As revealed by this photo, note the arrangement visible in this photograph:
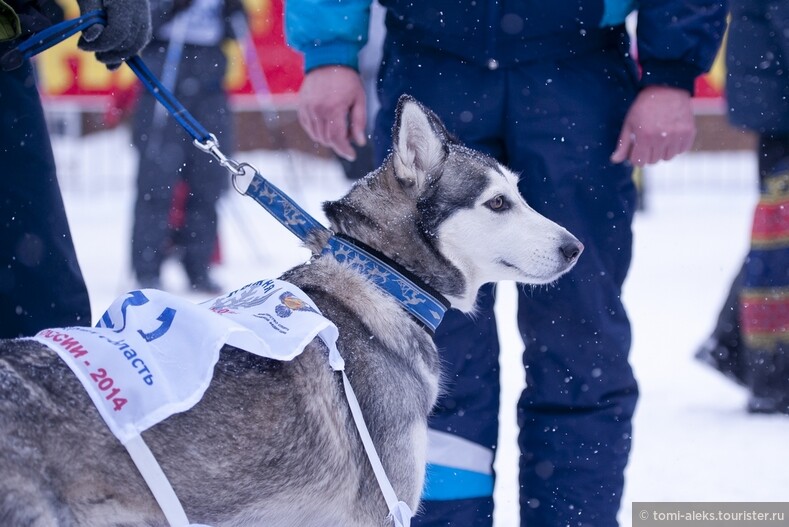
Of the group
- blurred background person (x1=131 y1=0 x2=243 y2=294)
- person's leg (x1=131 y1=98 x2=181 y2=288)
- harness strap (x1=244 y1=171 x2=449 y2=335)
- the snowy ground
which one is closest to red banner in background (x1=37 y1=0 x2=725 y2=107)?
the snowy ground

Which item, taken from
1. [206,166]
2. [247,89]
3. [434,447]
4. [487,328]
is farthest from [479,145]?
[247,89]

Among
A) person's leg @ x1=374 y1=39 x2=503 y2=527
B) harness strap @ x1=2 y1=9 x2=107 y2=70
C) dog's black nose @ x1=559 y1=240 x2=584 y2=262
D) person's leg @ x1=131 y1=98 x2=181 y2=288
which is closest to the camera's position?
harness strap @ x1=2 y1=9 x2=107 y2=70

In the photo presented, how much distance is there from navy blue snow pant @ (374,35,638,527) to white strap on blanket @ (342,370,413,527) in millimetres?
616

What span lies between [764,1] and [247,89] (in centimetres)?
850

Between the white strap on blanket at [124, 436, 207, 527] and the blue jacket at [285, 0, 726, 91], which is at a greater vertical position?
the blue jacket at [285, 0, 726, 91]

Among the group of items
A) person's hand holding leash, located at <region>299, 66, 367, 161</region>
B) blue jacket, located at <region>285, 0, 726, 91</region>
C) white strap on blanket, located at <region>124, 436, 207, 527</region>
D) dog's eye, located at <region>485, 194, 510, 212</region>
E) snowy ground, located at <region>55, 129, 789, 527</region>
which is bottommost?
snowy ground, located at <region>55, 129, 789, 527</region>

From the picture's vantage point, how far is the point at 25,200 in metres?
2.18

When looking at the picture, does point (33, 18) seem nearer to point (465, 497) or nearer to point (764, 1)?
point (465, 497)

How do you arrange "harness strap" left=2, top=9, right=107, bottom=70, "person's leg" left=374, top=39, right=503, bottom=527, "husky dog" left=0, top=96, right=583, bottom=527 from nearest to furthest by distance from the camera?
"husky dog" left=0, top=96, right=583, bottom=527
"harness strap" left=2, top=9, right=107, bottom=70
"person's leg" left=374, top=39, right=503, bottom=527

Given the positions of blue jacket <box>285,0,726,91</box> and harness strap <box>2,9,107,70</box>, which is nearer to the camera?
harness strap <box>2,9,107,70</box>

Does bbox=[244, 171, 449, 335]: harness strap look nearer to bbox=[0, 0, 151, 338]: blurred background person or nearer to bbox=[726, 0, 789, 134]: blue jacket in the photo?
bbox=[0, 0, 151, 338]: blurred background person

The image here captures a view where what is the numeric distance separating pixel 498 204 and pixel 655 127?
48cm

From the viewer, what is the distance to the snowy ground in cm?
328

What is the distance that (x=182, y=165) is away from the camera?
6395 mm
